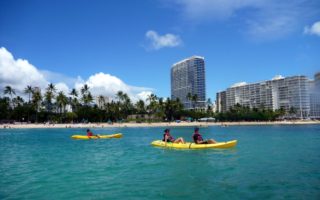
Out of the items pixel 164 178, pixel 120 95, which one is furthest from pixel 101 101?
pixel 164 178

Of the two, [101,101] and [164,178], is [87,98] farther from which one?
[164,178]

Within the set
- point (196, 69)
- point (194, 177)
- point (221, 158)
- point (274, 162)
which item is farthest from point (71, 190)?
point (196, 69)

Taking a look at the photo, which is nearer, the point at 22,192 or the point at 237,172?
Answer: the point at 22,192

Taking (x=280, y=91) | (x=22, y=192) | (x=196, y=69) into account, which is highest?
(x=196, y=69)

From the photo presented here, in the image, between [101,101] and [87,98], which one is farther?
[101,101]

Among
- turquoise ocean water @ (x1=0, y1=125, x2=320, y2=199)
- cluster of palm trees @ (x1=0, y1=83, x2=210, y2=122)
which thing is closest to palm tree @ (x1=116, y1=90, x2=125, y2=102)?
cluster of palm trees @ (x1=0, y1=83, x2=210, y2=122)

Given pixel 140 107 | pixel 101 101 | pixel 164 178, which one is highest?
pixel 101 101

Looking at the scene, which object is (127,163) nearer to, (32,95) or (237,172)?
(237,172)

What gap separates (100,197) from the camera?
10289mm

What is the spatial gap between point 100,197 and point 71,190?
1.74 metres

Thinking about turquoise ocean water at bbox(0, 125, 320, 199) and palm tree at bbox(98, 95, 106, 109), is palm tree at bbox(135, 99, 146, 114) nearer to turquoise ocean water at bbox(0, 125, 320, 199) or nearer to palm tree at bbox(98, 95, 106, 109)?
palm tree at bbox(98, 95, 106, 109)

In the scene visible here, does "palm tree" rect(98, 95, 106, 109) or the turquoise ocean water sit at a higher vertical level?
"palm tree" rect(98, 95, 106, 109)

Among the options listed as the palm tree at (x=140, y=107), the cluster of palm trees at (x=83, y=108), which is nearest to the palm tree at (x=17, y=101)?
the cluster of palm trees at (x=83, y=108)

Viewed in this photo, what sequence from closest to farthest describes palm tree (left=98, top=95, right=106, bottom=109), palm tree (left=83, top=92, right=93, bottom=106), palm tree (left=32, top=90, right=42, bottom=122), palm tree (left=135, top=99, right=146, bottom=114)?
palm tree (left=32, top=90, right=42, bottom=122) → palm tree (left=83, top=92, right=93, bottom=106) → palm tree (left=98, top=95, right=106, bottom=109) → palm tree (left=135, top=99, right=146, bottom=114)
